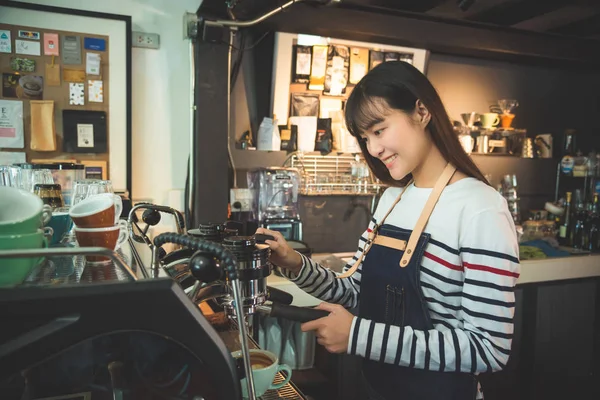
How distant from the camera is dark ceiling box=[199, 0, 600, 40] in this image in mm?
2334

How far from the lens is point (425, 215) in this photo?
120cm

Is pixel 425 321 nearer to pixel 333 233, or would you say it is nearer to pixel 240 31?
pixel 333 233

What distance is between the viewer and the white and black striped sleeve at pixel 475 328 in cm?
101

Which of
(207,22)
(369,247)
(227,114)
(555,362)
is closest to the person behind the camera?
(369,247)

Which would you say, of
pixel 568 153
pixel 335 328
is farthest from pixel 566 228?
pixel 335 328

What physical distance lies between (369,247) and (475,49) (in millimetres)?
2172

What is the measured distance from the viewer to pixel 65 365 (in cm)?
57

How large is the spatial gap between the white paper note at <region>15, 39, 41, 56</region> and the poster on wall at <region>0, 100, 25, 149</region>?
0.26 meters

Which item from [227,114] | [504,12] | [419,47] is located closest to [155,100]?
[227,114]

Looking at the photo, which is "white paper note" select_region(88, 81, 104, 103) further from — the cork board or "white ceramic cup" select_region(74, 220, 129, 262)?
"white ceramic cup" select_region(74, 220, 129, 262)

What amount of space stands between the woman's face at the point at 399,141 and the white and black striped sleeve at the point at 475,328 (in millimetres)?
256

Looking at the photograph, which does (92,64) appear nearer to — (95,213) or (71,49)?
(71,49)

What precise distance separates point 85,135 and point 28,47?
517 millimetres

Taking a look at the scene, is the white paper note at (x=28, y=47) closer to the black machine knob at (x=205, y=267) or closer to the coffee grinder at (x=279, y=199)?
the coffee grinder at (x=279, y=199)
